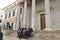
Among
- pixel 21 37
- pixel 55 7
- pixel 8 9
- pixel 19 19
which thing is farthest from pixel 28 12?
pixel 8 9

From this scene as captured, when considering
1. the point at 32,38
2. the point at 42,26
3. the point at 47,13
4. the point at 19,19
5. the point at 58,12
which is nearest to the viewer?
the point at 32,38

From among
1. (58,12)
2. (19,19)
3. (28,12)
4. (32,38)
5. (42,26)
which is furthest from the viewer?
(19,19)

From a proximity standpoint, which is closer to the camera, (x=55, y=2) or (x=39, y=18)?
(x=55, y=2)

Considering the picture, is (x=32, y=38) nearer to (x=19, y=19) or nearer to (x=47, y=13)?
(x=47, y=13)

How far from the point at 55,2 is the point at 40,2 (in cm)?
252

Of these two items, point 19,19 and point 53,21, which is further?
point 19,19

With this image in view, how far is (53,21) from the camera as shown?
34.7 feet

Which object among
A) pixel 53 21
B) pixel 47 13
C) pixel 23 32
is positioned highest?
pixel 47 13

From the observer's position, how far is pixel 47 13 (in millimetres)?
9242

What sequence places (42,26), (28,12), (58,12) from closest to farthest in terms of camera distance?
(58,12)
(42,26)
(28,12)

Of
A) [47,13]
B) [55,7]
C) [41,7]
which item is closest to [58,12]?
[55,7]

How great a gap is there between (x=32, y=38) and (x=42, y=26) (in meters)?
5.24

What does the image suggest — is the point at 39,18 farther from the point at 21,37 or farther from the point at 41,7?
the point at 21,37

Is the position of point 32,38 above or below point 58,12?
below
